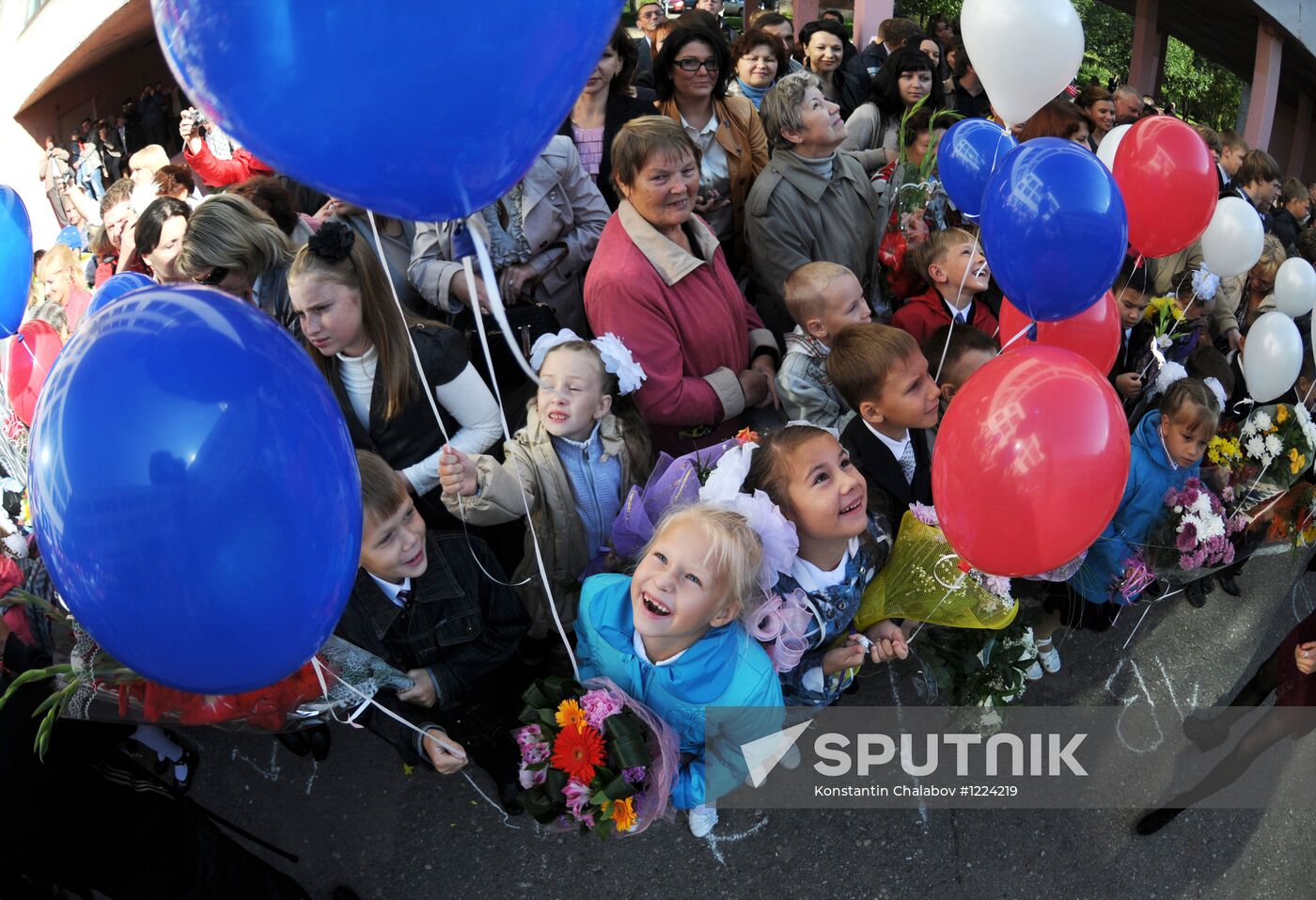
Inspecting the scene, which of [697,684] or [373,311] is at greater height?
[373,311]

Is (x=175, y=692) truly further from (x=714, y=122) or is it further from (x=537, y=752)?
(x=714, y=122)

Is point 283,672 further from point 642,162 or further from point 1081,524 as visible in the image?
point 642,162

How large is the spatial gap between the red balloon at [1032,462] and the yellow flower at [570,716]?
3.05 ft

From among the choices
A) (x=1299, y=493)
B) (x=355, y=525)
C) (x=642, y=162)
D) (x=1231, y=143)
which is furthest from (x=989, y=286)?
(x=1231, y=143)

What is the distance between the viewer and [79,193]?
699 centimetres

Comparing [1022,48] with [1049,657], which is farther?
[1049,657]

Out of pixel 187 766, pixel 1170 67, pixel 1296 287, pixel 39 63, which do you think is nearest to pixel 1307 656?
pixel 1296 287

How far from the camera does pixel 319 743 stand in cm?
304

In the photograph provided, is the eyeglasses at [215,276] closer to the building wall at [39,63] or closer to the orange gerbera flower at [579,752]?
the orange gerbera flower at [579,752]

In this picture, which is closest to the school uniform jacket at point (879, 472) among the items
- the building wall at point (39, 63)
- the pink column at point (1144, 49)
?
the building wall at point (39, 63)

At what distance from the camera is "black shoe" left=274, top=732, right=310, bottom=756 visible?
9.78 feet

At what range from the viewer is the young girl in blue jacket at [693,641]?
2061 mm

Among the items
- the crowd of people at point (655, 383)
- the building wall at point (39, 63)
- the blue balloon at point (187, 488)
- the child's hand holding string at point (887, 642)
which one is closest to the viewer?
the blue balloon at point (187, 488)

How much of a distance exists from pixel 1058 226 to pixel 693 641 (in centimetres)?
132
